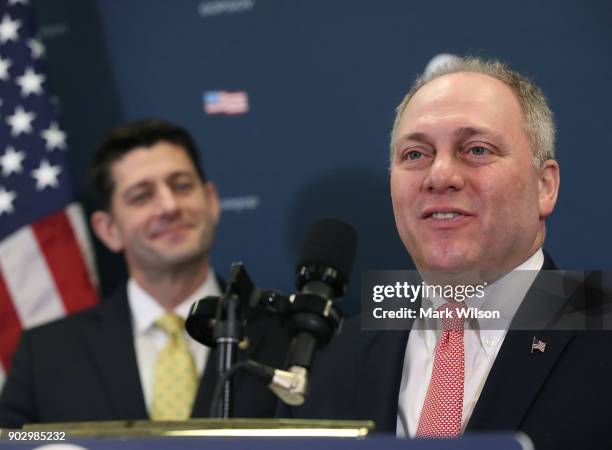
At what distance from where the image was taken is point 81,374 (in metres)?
2.56

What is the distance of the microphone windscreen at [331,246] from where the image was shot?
4.45 feet

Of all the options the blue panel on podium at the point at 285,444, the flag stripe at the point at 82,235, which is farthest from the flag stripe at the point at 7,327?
the blue panel on podium at the point at 285,444

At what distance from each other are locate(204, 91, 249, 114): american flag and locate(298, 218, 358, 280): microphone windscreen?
4.54ft

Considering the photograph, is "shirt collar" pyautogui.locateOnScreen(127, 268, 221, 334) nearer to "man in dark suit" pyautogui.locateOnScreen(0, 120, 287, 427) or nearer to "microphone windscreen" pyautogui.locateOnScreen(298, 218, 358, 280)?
"man in dark suit" pyautogui.locateOnScreen(0, 120, 287, 427)

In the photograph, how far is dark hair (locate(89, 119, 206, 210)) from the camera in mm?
2711

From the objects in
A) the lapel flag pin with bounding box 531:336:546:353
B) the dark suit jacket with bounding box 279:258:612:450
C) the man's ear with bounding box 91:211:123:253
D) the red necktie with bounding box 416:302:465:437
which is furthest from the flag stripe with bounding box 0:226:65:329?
the lapel flag pin with bounding box 531:336:546:353

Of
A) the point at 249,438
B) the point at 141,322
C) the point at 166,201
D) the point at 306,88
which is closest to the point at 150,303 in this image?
the point at 141,322

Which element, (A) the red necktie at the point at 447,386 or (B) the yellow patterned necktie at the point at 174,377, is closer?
(A) the red necktie at the point at 447,386

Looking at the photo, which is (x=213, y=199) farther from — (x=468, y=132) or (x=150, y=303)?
(x=468, y=132)

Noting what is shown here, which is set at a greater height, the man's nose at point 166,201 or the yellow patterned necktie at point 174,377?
the man's nose at point 166,201

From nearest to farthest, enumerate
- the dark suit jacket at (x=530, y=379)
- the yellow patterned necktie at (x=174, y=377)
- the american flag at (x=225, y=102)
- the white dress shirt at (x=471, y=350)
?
the dark suit jacket at (x=530, y=379) < the white dress shirt at (x=471, y=350) < the yellow patterned necktie at (x=174, y=377) < the american flag at (x=225, y=102)

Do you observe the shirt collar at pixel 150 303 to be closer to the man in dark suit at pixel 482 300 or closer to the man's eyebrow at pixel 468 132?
the man in dark suit at pixel 482 300

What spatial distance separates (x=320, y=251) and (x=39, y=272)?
181cm

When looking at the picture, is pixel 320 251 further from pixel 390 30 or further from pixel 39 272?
pixel 39 272
